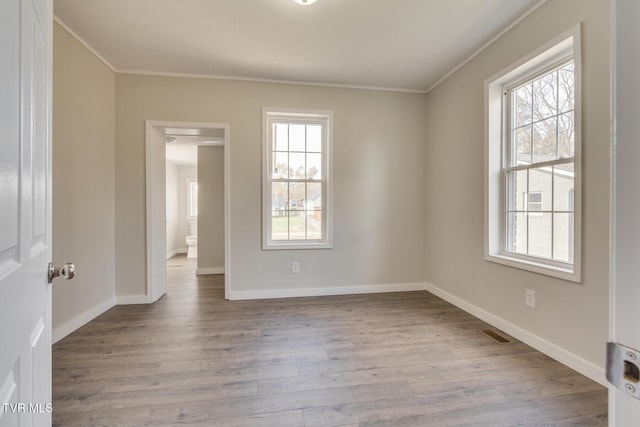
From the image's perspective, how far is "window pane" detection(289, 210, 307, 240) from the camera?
3.61m

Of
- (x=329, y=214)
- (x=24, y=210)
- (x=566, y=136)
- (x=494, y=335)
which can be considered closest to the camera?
(x=24, y=210)

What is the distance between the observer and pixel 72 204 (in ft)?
8.39

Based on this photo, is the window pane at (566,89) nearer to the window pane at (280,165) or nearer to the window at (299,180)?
the window at (299,180)

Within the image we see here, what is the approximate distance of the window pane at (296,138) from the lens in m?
3.60

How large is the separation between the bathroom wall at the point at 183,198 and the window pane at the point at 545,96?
7.27 m

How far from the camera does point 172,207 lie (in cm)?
720

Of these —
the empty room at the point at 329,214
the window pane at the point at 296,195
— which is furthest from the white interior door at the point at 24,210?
the window pane at the point at 296,195

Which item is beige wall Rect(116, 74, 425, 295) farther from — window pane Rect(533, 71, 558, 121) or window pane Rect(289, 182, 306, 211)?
window pane Rect(533, 71, 558, 121)

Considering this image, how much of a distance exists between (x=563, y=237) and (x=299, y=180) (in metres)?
2.60

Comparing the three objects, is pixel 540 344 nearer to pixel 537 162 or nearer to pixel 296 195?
pixel 537 162

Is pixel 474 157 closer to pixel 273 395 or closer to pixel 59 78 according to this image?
pixel 273 395

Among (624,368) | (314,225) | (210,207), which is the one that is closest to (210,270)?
(210,207)

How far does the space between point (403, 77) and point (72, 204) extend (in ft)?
11.9

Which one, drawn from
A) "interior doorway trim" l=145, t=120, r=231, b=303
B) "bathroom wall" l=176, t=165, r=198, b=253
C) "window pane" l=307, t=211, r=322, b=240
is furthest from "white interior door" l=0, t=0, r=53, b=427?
"bathroom wall" l=176, t=165, r=198, b=253
